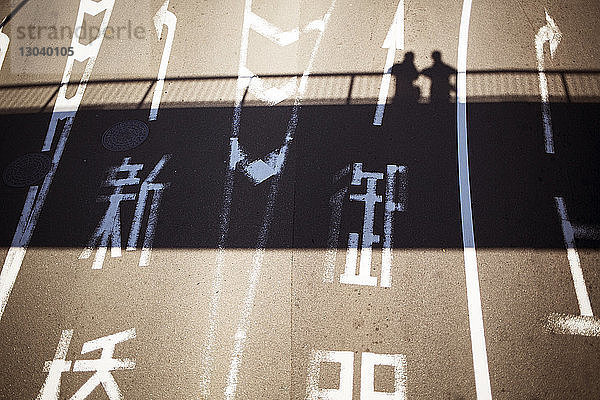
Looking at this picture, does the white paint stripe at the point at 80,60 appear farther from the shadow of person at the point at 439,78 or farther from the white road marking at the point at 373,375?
the shadow of person at the point at 439,78

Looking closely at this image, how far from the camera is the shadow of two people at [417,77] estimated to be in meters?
7.98

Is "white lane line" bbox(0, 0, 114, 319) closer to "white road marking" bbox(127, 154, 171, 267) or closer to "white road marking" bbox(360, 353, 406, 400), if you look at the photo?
"white road marking" bbox(127, 154, 171, 267)

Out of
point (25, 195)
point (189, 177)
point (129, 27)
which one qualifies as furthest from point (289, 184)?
point (129, 27)

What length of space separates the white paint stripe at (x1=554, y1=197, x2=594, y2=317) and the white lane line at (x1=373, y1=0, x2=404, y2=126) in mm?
3399

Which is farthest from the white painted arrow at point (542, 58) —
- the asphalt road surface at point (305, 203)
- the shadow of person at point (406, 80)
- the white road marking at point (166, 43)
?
the white road marking at point (166, 43)

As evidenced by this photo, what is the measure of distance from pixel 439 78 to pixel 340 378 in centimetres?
607

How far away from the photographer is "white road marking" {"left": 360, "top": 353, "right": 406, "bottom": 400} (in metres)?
5.32

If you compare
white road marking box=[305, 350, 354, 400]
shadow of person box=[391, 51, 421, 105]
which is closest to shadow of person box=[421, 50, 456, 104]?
shadow of person box=[391, 51, 421, 105]

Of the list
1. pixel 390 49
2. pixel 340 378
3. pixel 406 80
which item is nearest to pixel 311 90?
pixel 406 80

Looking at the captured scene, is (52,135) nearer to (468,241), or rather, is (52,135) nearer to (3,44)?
(3,44)

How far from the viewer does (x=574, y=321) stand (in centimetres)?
571

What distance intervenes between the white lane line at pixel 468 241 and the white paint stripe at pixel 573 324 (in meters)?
0.98

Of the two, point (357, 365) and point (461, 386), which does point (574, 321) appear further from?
point (357, 365)

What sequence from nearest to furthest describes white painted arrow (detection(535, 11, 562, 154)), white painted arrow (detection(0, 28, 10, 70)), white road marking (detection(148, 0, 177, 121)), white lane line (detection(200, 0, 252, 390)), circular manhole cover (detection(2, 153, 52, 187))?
1. white lane line (detection(200, 0, 252, 390))
2. white painted arrow (detection(535, 11, 562, 154))
3. circular manhole cover (detection(2, 153, 52, 187))
4. white road marking (detection(148, 0, 177, 121))
5. white painted arrow (detection(0, 28, 10, 70))
